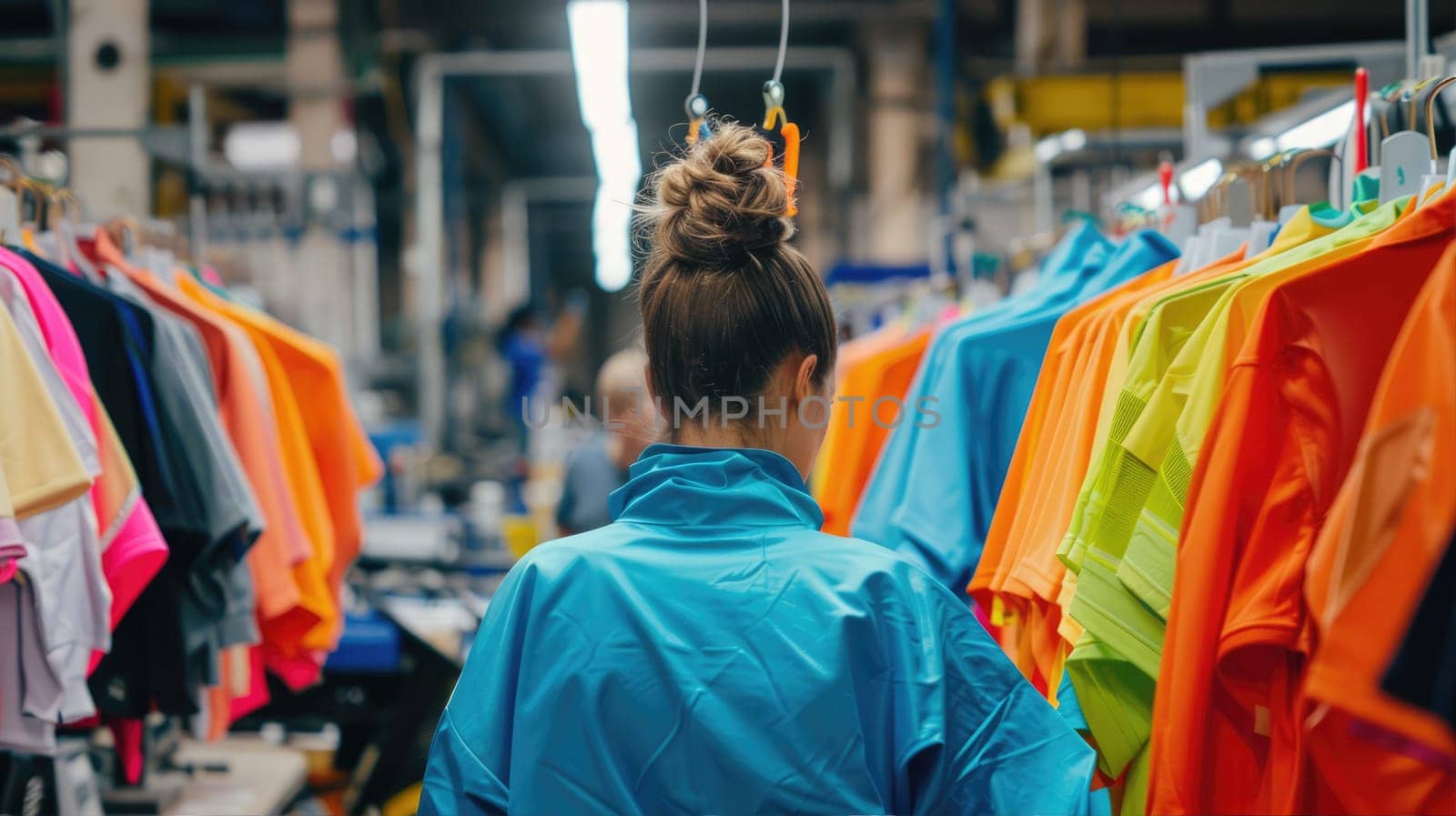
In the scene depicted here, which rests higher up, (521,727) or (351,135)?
(351,135)

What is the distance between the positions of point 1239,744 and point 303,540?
6.70 ft

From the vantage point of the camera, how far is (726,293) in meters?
1.25

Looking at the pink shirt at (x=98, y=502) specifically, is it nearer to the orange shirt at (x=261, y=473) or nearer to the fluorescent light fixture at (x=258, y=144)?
the orange shirt at (x=261, y=473)

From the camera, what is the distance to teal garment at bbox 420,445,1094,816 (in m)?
1.16

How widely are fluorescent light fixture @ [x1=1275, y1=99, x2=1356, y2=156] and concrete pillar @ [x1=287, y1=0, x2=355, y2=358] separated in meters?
7.29

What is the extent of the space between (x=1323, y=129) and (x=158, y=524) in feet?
7.28

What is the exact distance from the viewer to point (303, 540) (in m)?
2.73

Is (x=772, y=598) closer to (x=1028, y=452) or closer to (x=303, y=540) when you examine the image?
(x=1028, y=452)

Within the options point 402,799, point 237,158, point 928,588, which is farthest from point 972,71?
point 928,588

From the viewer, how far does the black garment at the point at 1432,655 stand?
729 millimetres

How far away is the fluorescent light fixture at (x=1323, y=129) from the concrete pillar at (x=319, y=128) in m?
7.29

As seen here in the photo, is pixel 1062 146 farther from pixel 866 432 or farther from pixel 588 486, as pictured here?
pixel 588 486

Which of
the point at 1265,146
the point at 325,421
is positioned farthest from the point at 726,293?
the point at 325,421

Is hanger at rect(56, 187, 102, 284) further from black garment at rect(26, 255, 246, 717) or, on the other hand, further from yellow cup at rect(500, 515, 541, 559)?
yellow cup at rect(500, 515, 541, 559)
